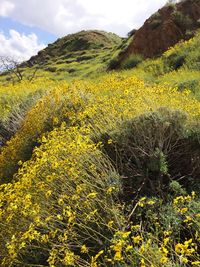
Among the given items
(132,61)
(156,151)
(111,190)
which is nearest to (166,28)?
(132,61)

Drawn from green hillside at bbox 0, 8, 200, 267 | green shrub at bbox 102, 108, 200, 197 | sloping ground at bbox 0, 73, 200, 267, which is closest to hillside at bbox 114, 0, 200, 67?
green hillside at bbox 0, 8, 200, 267

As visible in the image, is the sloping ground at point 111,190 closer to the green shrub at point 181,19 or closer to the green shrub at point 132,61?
the green shrub at point 132,61

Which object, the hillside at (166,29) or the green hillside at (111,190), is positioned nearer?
the green hillside at (111,190)

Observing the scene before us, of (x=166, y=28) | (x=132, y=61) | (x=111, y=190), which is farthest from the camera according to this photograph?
(x=166, y=28)

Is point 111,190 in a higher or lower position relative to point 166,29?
lower

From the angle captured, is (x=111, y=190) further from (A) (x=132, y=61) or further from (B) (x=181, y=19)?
(B) (x=181, y=19)

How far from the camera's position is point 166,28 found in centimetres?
1805

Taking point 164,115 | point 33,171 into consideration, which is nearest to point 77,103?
point 164,115

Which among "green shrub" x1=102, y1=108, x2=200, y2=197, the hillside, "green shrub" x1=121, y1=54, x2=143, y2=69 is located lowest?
"green shrub" x1=102, y1=108, x2=200, y2=197

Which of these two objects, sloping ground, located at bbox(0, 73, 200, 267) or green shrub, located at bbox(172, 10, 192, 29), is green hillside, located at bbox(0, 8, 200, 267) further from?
green shrub, located at bbox(172, 10, 192, 29)

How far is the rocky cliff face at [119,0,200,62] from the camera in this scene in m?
17.6

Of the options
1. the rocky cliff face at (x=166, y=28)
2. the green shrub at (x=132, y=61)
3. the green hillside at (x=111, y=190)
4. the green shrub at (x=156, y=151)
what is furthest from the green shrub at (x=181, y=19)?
the green shrub at (x=156, y=151)

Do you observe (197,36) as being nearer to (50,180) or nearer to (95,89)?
(95,89)

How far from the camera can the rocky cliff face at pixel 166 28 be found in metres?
17.6
